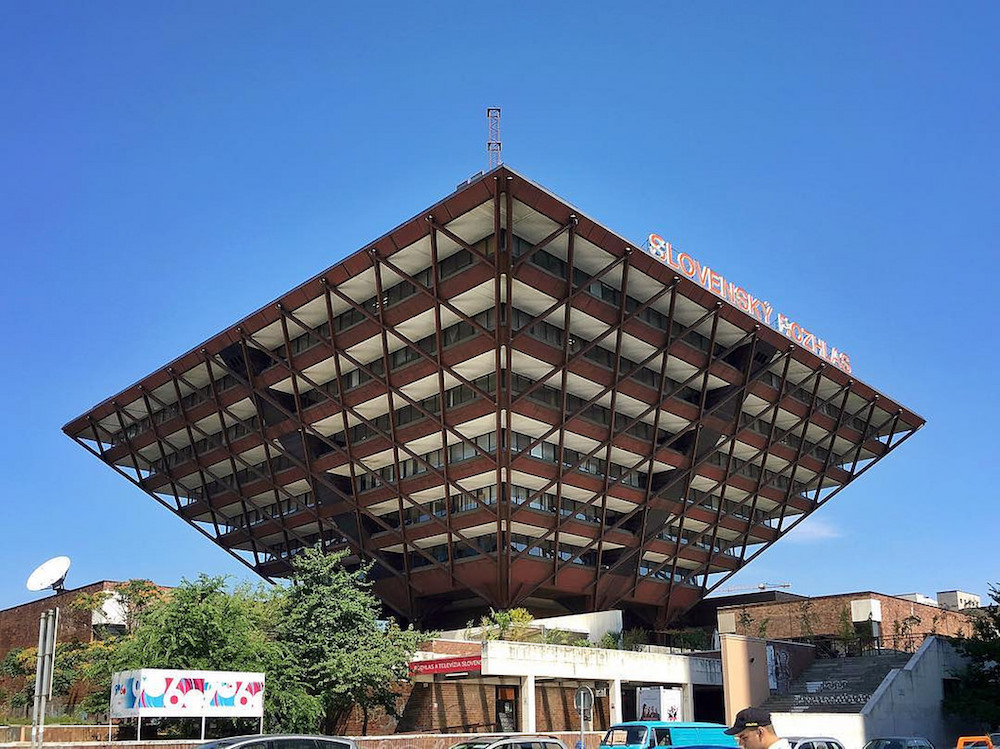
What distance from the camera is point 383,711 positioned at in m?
43.2

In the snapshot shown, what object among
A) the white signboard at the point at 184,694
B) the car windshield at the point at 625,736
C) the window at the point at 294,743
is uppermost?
the white signboard at the point at 184,694

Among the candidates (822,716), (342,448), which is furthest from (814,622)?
(342,448)

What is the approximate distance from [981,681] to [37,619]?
5396 centimetres

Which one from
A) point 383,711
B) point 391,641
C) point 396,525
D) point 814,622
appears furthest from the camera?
point 814,622

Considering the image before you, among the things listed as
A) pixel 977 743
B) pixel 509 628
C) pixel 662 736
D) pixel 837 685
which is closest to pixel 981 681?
pixel 837 685

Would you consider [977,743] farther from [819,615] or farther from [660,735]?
[819,615]

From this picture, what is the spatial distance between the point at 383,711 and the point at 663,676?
17.8 meters

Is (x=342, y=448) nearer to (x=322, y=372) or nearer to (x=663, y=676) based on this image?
(x=322, y=372)

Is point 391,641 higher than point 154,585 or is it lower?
lower

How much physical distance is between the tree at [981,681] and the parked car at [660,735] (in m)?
28.4

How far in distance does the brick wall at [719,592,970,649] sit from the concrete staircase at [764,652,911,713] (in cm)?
1081

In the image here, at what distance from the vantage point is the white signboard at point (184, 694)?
27812 mm

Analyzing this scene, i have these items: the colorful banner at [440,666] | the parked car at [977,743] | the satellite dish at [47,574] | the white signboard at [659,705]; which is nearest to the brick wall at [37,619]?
the satellite dish at [47,574]

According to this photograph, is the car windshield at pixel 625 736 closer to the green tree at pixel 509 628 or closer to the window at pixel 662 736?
the window at pixel 662 736
